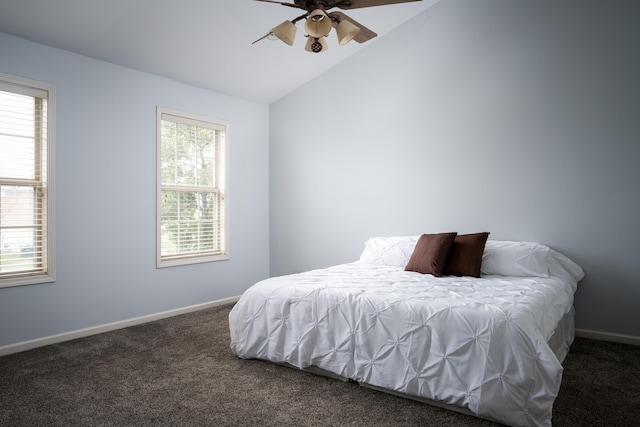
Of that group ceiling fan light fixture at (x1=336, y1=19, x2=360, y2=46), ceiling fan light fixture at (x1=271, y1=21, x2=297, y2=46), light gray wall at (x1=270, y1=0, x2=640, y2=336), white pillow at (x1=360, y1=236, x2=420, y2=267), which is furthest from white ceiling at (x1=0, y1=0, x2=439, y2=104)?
white pillow at (x1=360, y1=236, x2=420, y2=267)

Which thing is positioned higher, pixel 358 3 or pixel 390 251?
pixel 358 3

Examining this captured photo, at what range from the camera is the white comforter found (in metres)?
2.05

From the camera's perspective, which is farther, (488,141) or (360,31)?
(488,141)

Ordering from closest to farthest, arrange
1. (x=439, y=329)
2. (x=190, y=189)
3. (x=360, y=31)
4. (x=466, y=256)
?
1. (x=439, y=329)
2. (x=360, y=31)
3. (x=466, y=256)
4. (x=190, y=189)

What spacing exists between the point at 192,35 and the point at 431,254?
2858 mm

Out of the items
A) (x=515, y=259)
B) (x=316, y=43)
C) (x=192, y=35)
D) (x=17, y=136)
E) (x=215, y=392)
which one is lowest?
(x=215, y=392)

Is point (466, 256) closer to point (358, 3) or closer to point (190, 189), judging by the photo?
point (358, 3)

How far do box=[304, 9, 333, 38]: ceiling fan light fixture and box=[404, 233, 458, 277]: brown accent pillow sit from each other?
76.9 inches

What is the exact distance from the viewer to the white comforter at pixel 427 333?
6.72 feet

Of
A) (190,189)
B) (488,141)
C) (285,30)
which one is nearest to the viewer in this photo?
(285,30)

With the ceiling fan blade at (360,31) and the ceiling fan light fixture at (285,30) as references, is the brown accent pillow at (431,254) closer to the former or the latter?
the ceiling fan blade at (360,31)

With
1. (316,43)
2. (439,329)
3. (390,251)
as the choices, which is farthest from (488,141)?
(439,329)

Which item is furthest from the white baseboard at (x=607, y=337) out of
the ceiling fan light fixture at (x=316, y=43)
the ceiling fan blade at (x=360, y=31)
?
the ceiling fan light fixture at (x=316, y=43)

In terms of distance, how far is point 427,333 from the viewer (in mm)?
2312
